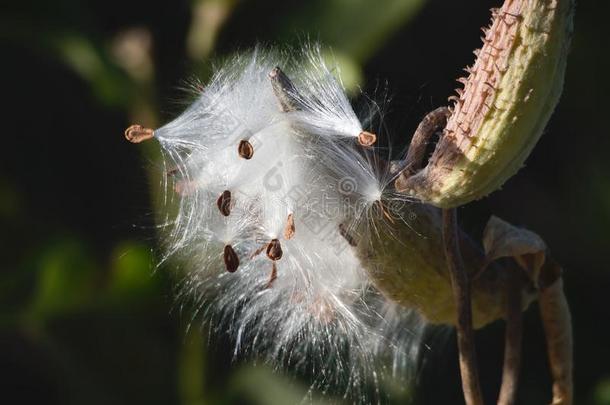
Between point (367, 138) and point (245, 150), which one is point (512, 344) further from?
point (245, 150)

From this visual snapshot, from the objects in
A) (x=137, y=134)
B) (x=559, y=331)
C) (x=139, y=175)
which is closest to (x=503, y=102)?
A: (x=559, y=331)

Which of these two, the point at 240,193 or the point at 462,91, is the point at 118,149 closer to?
the point at 240,193

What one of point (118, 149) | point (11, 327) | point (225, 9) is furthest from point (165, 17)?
point (11, 327)

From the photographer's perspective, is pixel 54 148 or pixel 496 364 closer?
pixel 496 364

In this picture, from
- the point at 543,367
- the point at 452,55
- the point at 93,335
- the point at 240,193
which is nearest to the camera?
the point at 240,193

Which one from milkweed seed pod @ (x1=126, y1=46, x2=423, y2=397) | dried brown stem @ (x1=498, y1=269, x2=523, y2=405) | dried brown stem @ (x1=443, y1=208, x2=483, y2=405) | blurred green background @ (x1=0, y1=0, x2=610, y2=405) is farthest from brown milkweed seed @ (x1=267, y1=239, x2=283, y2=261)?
blurred green background @ (x1=0, y1=0, x2=610, y2=405)

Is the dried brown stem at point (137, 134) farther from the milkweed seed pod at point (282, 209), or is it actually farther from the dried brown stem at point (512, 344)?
the dried brown stem at point (512, 344)

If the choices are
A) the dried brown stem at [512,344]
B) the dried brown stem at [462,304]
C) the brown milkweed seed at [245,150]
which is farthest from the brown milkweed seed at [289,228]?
the dried brown stem at [512,344]
